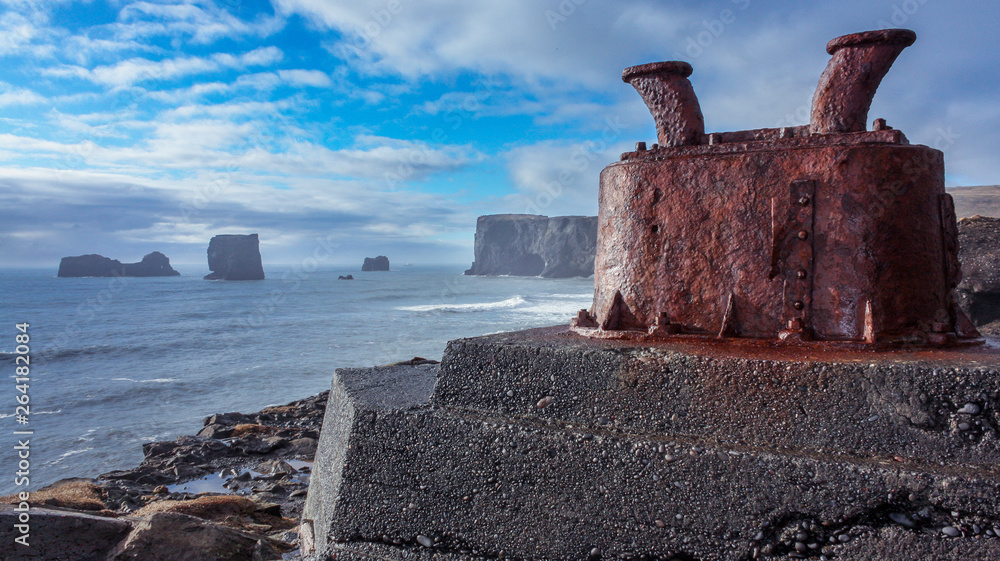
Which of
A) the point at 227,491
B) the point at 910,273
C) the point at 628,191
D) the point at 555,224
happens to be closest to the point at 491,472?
the point at 628,191

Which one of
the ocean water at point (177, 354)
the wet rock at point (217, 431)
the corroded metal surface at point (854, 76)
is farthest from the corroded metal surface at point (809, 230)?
the ocean water at point (177, 354)

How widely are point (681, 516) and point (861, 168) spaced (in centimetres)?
158

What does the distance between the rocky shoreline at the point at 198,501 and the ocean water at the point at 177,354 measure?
12.6 feet

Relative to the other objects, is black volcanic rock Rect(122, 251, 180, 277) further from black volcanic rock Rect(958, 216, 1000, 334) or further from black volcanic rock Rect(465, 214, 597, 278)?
black volcanic rock Rect(958, 216, 1000, 334)

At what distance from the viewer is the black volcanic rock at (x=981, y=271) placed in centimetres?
756

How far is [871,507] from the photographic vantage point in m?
1.87

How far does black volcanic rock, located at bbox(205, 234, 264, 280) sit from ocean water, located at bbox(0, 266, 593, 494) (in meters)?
42.2

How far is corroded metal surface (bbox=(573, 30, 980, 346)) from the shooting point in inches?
91.3

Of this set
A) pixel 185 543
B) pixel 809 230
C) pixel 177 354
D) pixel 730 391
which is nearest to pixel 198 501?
pixel 185 543

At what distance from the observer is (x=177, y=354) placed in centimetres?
2852

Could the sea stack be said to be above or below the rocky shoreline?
above

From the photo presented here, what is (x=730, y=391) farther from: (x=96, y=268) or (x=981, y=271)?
(x=96, y=268)

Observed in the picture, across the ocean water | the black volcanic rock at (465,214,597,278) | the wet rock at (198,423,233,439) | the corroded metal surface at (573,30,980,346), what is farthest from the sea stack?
the black volcanic rock at (465,214,597,278)

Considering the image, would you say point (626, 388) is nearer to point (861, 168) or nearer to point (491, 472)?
point (491, 472)
